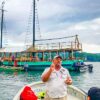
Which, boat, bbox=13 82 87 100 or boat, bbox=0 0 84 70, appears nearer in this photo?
boat, bbox=13 82 87 100

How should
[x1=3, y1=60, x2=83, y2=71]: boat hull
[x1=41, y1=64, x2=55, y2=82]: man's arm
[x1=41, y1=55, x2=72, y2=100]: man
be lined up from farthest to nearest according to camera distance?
1. [x1=3, y1=60, x2=83, y2=71]: boat hull
2. [x1=41, y1=55, x2=72, y2=100]: man
3. [x1=41, y1=64, x2=55, y2=82]: man's arm

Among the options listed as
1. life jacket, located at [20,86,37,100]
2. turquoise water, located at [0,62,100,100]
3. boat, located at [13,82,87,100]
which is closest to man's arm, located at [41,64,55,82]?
life jacket, located at [20,86,37,100]

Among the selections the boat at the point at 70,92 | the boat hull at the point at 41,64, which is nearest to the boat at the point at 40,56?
the boat hull at the point at 41,64

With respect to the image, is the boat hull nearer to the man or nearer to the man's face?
the man

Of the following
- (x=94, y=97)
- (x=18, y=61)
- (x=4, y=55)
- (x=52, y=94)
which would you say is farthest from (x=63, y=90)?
(x=4, y=55)

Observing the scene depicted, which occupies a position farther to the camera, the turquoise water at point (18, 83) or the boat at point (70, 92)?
the turquoise water at point (18, 83)

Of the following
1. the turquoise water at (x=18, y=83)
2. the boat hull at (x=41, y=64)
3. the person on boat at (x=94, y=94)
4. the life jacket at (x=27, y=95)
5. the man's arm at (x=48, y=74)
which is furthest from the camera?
the boat hull at (x=41, y=64)

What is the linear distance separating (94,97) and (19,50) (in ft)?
186

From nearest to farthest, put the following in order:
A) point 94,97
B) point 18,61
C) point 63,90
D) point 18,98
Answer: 1. point 94,97
2. point 63,90
3. point 18,98
4. point 18,61

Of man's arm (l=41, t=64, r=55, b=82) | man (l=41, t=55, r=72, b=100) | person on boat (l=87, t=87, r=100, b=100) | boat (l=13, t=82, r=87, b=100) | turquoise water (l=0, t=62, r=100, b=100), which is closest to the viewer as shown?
person on boat (l=87, t=87, r=100, b=100)

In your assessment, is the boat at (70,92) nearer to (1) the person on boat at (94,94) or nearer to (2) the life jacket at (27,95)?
(2) the life jacket at (27,95)

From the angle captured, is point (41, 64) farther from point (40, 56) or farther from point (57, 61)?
point (57, 61)

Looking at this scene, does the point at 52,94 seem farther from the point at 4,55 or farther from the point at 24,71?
the point at 4,55

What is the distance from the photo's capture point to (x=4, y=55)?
6525 centimetres
